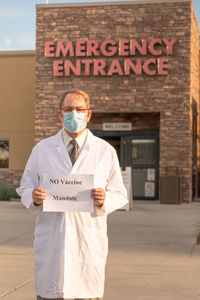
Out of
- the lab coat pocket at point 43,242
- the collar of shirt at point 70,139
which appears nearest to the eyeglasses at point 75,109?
the collar of shirt at point 70,139

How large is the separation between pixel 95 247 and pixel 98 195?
0.41 meters

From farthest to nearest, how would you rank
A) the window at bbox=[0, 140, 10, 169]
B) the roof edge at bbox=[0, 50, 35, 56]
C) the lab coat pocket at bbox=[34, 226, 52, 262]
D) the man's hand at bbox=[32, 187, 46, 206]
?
the window at bbox=[0, 140, 10, 169]
the roof edge at bbox=[0, 50, 35, 56]
the lab coat pocket at bbox=[34, 226, 52, 262]
the man's hand at bbox=[32, 187, 46, 206]

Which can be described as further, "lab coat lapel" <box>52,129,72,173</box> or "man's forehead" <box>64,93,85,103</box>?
"man's forehead" <box>64,93,85,103</box>

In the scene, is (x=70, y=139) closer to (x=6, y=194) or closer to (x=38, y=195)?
(x=38, y=195)

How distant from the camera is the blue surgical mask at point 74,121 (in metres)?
4.65

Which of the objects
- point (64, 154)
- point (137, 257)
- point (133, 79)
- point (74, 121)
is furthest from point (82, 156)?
point (133, 79)

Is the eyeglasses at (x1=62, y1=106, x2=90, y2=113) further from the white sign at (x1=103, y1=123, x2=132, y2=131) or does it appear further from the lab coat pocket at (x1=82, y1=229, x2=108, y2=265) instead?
the white sign at (x1=103, y1=123, x2=132, y2=131)

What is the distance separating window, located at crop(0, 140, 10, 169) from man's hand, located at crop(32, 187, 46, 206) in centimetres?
2417

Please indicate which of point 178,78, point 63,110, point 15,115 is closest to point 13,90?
point 15,115

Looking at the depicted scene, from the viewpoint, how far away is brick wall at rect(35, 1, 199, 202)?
23.7m

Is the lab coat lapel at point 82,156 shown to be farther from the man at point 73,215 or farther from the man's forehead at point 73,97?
the man's forehead at point 73,97

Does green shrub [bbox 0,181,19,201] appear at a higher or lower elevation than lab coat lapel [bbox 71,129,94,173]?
lower

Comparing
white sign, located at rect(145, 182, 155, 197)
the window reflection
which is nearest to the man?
white sign, located at rect(145, 182, 155, 197)

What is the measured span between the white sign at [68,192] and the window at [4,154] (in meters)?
24.1
